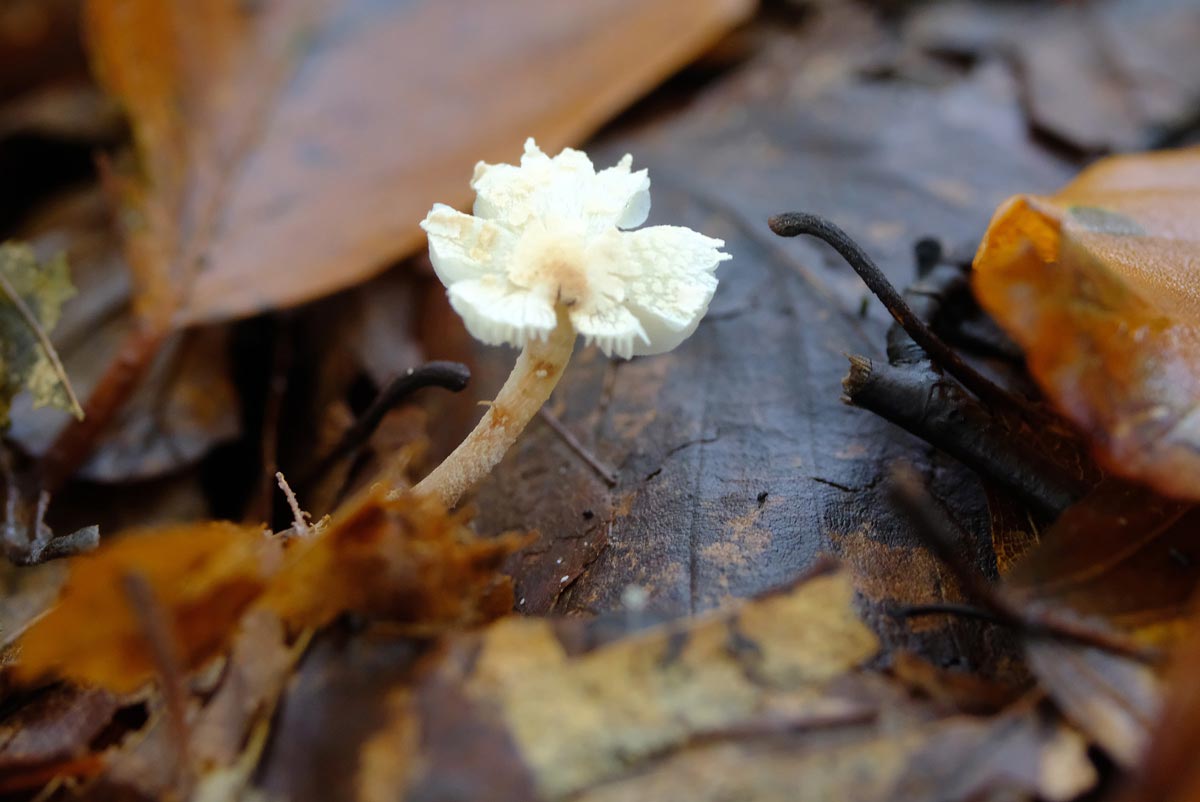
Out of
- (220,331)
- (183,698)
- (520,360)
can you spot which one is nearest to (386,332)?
(220,331)

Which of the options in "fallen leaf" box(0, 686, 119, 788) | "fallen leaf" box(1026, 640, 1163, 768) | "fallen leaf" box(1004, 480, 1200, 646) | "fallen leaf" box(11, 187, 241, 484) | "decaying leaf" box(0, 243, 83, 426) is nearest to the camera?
"fallen leaf" box(1026, 640, 1163, 768)

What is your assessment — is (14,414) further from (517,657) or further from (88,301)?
(517,657)

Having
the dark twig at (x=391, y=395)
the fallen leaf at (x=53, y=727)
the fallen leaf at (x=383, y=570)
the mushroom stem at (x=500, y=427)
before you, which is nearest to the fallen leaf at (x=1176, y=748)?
the fallen leaf at (x=383, y=570)

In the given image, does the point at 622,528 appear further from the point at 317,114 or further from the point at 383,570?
the point at 317,114

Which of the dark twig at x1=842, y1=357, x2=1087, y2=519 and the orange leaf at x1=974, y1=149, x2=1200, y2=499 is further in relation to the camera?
the dark twig at x1=842, y1=357, x2=1087, y2=519

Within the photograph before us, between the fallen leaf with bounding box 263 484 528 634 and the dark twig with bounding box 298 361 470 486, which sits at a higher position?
the fallen leaf with bounding box 263 484 528 634

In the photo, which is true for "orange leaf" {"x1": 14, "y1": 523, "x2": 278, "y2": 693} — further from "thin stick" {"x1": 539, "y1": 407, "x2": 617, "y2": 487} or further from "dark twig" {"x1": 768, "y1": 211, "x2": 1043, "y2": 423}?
"dark twig" {"x1": 768, "y1": 211, "x2": 1043, "y2": 423}

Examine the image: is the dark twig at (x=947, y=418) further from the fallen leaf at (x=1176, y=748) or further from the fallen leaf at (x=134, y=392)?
the fallen leaf at (x=134, y=392)

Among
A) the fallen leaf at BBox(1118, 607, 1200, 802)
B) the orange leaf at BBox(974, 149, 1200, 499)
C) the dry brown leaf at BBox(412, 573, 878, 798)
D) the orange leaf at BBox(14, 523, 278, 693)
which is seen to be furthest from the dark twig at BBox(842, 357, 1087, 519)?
the orange leaf at BBox(14, 523, 278, 693)
